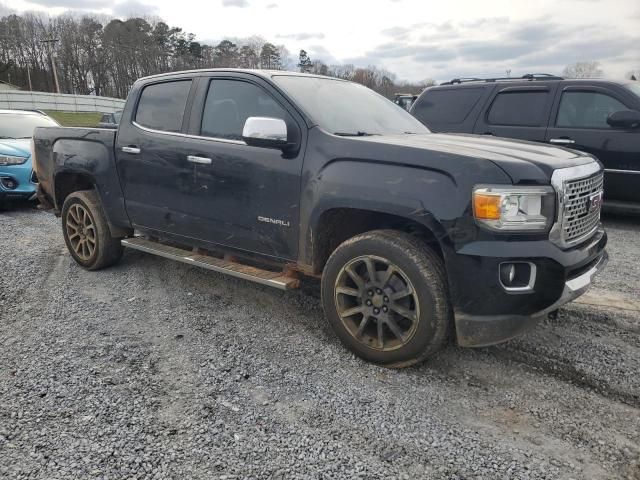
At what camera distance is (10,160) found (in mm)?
7871

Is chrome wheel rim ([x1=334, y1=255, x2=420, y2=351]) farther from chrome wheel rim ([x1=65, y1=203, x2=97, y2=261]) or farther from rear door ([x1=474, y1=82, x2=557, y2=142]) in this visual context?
rear door ([x1=474, y1=82, x2=557, y2=142])

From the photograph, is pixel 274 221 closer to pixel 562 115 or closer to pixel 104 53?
pixel 562 115

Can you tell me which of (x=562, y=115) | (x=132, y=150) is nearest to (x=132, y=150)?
(x=132, y=150)

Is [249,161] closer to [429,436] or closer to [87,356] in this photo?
[87,356]

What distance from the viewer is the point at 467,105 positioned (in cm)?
751

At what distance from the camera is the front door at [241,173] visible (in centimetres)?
345

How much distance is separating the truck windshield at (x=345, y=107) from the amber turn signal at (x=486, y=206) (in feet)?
3.80

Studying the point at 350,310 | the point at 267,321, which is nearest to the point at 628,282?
the point at 350,310

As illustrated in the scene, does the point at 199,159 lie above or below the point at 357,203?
above

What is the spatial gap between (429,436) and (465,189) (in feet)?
4.37

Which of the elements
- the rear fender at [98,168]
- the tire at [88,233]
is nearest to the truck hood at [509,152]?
the rear fender at [98,168]

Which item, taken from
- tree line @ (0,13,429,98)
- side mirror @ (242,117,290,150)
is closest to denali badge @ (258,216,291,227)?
side mirror @ (242,117,290,150)

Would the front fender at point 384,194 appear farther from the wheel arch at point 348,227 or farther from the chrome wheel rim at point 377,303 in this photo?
the chrome wheel rim at point 377,303

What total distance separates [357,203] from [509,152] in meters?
0.98
